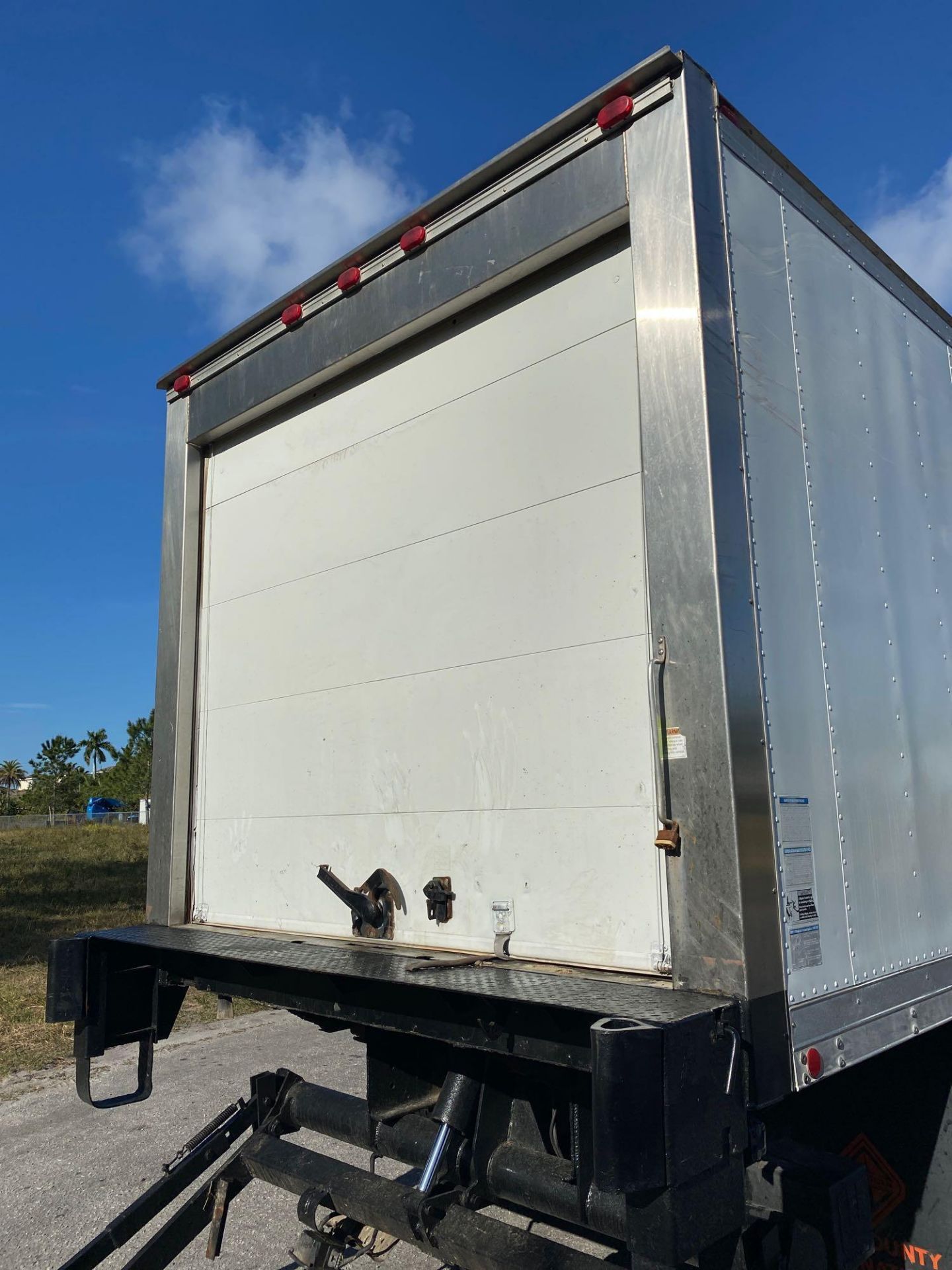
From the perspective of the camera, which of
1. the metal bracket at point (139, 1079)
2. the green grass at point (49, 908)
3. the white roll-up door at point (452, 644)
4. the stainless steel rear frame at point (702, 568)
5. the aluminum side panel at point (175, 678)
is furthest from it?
the green grass at point (49, 908)

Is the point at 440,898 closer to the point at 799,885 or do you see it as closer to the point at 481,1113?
the point at 481,1113

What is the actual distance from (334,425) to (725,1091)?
2283mm

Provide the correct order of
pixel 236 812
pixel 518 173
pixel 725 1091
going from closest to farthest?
pixel 725 1091
pixel 518 173
pixel 236 812

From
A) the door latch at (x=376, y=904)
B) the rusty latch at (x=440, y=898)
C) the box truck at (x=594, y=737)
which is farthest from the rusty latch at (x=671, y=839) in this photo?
the door latch at (x=376, y=904)

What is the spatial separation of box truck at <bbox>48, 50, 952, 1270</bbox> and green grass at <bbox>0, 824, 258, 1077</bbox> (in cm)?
456

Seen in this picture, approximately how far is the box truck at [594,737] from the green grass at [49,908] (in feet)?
15.0

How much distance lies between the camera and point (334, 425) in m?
3.23

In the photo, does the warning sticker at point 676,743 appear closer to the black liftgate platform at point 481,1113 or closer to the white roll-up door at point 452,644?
the white roll-up door at point 452,644

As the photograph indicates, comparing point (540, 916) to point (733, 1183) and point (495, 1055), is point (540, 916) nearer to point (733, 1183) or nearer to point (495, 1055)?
point (495, 1055)

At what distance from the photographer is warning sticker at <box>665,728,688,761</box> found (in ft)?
6.68

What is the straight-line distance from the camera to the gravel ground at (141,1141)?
12.5 ft

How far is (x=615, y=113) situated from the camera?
2389mm

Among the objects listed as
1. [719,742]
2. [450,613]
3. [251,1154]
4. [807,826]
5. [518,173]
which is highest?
[518,173]

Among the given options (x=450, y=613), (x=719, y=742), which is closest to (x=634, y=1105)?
(x=719, y=742)
